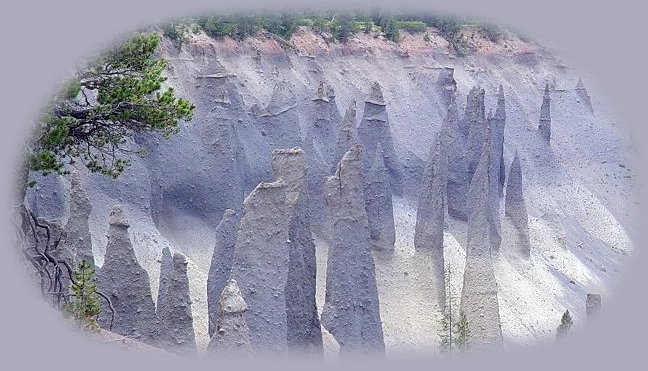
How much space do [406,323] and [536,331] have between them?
3.66 metres

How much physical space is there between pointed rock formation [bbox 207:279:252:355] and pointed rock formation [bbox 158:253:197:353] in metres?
3.58

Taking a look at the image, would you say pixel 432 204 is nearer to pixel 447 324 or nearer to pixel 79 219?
pixel 447 324

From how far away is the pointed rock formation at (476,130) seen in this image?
32.3 meters

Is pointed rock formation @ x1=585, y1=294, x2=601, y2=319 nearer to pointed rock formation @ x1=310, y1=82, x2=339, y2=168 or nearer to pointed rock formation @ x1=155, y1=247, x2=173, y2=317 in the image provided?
pointed rock formation @ x1=310, y1=82, x2=339, y2=168

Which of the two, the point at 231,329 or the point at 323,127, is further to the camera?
the point at 323,127

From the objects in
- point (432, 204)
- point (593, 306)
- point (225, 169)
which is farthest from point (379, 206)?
point (593, 306)

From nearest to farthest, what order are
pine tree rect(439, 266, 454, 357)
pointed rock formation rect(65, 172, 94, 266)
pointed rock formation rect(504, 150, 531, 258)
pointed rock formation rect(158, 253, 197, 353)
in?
pointed rock formation rect(158, 253, 197, 353), pointed rock formation rect(65, 172, 94, 266), pine tree rect(439, 266, 454, 357), pointed rock formation rect(504, 150, 531, 258)

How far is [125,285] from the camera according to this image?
1761 centimetres

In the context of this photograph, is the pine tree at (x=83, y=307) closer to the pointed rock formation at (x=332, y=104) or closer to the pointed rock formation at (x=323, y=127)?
the pointed rock formation at (x=323, y=127)

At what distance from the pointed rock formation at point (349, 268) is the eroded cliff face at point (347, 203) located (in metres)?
0.04

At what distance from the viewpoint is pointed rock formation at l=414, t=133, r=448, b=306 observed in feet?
85.7

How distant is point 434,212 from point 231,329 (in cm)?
1333

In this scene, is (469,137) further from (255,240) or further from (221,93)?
(255,240)

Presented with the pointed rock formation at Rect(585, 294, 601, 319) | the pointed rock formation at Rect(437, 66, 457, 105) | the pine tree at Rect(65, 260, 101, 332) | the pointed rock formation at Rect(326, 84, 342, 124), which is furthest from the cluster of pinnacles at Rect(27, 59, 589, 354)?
the pointed rock formation at Rect(437, 66, 457, 105)
